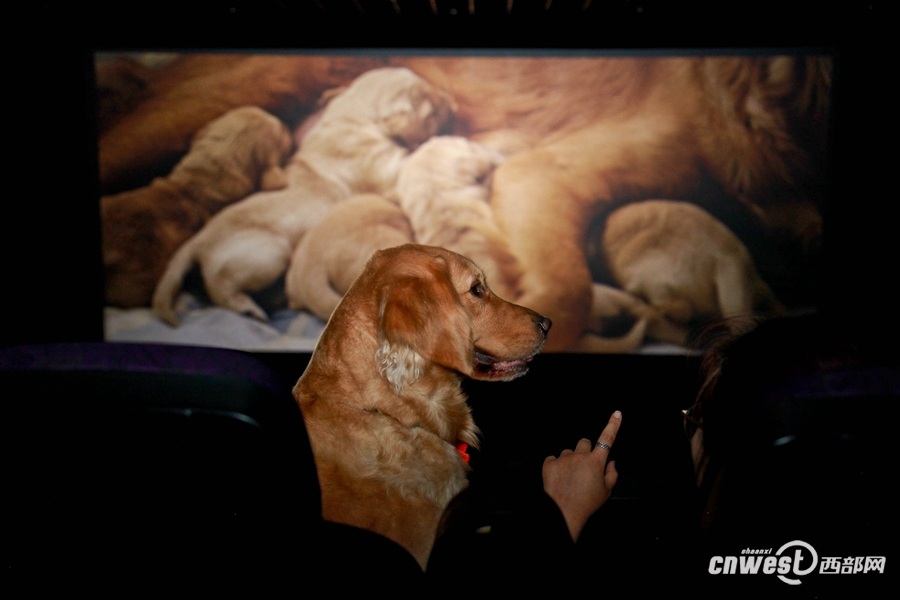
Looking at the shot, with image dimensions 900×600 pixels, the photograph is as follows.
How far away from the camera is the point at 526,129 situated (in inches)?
227

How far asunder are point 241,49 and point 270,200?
3.98ft

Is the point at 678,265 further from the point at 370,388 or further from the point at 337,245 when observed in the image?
the point at 370,388

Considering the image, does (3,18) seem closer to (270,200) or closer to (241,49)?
(241,49)

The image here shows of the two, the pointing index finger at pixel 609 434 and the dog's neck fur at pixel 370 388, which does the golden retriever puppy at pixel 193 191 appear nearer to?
the dog's neck fur at pixel 370 388

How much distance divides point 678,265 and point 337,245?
108 inches

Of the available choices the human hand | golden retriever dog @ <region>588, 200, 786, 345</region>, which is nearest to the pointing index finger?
the human hand

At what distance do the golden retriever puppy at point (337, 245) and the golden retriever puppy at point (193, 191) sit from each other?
529 mm

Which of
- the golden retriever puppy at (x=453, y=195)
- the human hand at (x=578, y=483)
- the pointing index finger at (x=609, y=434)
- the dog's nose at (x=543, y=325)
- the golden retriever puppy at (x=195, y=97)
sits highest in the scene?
the golden retriever puppy at (x=195, y=97)

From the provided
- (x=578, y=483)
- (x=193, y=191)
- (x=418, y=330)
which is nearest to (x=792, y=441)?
(x=578, y=483)

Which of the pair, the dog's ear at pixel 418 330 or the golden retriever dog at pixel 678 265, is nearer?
the dog's ear at pixel 418 330

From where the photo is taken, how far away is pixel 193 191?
5.84 metres

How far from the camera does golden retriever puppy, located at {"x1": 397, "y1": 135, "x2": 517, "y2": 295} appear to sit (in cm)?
579

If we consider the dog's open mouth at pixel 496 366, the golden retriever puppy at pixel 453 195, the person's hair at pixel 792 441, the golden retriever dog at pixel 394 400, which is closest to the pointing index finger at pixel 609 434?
the person's hair at pixel 792 441

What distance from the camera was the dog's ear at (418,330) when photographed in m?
1.51
